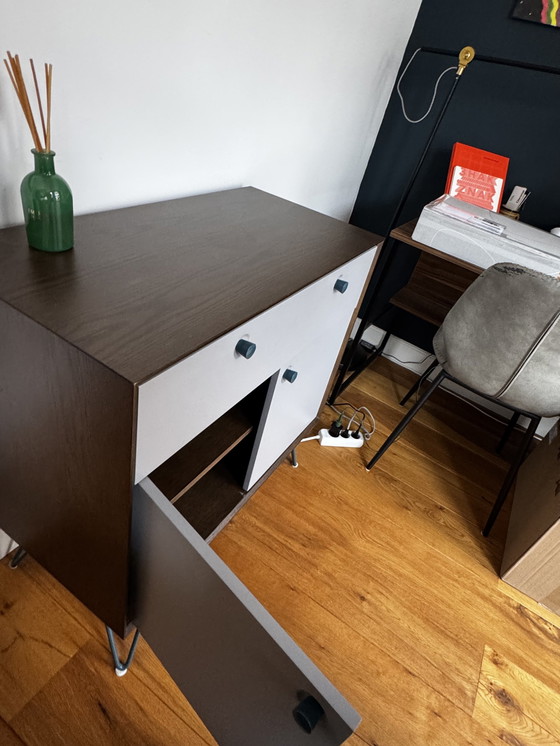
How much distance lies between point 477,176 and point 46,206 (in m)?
1.57

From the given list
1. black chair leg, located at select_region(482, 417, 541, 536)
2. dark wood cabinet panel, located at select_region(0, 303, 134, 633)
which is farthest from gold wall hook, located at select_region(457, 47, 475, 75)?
dark wood cabinet panel, located at select_region(0, 303, 134, 633)

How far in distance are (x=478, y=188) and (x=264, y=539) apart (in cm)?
148

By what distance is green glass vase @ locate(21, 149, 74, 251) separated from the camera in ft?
2.11

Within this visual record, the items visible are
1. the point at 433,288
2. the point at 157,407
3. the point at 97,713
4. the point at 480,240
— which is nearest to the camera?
the point at 157,407

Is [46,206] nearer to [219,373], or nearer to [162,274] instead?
[162,274]

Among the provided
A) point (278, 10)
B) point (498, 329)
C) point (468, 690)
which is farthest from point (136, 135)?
point (468, 690)

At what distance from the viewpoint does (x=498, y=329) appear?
45.4 inches

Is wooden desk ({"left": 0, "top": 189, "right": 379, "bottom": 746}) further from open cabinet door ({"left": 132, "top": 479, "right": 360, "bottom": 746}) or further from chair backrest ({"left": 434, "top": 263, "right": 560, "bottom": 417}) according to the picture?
chair backrest ({"left": 434, "top": 263, "right": 560, "bottom": 417})

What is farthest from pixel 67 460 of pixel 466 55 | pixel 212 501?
pixel 466 55

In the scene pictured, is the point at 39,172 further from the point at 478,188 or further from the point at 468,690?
the point at 478,188

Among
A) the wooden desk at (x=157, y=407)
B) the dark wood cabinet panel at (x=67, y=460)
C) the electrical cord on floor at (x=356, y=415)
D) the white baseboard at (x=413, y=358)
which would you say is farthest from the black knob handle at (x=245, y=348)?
the white baseboard at (x=413, y=358)

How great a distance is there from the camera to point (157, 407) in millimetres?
571

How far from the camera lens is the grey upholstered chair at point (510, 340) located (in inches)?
41.8

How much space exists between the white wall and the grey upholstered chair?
736 mm
